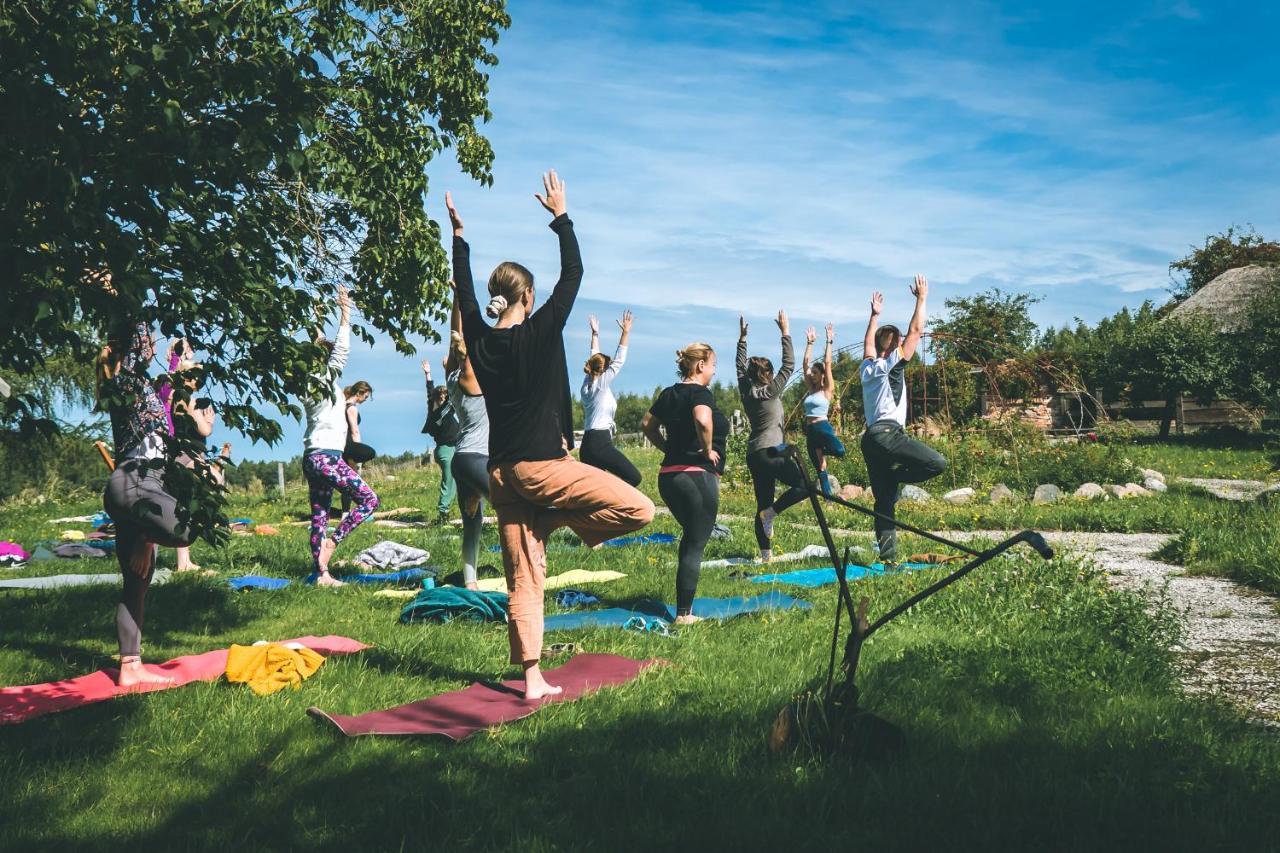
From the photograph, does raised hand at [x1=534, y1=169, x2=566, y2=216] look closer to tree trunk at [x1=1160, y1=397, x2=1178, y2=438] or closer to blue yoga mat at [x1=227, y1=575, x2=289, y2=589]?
blue yoga mat at [x1=227, y1=575, x2=289, y2=589]

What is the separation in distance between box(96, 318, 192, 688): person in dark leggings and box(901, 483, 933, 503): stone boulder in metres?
12.3

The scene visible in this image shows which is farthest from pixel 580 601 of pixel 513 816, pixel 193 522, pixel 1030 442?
pixel 1030 442

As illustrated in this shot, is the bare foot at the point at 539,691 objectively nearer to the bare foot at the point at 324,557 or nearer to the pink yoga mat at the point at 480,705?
the pink yoga mat at the point at 480,705

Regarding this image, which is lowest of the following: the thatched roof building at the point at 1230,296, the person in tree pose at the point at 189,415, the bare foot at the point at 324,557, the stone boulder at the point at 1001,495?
the stone boulder at the point at 1001,495

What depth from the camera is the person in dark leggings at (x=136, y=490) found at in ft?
14.4

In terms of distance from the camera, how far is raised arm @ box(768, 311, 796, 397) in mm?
9102

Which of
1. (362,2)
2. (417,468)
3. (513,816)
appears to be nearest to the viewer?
(513,816)

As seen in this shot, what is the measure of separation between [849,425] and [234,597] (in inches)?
570

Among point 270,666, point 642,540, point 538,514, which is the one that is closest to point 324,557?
point 270,666

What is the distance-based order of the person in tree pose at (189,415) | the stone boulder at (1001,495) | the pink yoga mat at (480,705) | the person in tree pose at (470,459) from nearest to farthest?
1. the pink yoga mat at (480,705)
2. the person in tree pose at (189,415)
3. the person in tree pose at (470,459)
4. the stone boulder at (1001,495)

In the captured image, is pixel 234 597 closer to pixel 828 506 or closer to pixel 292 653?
pixel 292 653

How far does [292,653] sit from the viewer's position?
16.1 feet

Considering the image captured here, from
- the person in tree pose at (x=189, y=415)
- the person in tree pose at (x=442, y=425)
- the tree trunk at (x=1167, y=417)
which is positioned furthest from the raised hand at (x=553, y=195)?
the tree trunk at (x=1167, y=417)

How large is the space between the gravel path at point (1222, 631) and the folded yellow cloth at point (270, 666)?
4.35 meters
